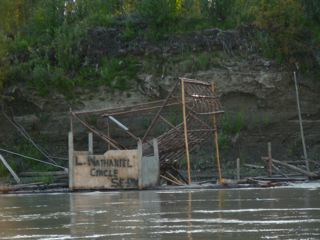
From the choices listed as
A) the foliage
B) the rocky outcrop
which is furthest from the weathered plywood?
the foliage

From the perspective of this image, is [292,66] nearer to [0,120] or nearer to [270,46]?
[270,46]

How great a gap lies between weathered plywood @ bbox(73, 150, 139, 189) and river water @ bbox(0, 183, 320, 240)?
12.3 feet

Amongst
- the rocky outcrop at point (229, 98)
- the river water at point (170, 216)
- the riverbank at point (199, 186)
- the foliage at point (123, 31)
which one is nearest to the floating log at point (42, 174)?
the riverbank at point (199, 186)

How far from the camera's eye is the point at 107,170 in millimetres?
27203

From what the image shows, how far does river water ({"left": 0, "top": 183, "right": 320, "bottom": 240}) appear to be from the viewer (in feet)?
41.5

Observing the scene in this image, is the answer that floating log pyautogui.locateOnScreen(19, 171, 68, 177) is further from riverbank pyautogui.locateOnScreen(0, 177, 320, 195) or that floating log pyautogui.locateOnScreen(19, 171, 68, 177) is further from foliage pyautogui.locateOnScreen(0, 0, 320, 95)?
foliage pyautogui.locateOnScreen(0, 0, 320, 95)

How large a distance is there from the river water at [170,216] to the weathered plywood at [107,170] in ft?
12.3

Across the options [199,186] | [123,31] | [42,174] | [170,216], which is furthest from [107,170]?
[123,31]

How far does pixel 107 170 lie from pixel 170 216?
462 inches

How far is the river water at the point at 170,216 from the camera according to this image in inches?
498

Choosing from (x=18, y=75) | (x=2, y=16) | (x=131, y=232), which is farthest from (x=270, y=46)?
(x=131, y=232)

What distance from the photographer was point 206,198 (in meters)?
21.0

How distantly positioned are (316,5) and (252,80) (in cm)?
492

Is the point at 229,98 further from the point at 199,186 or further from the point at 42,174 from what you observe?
the point at 199,186
